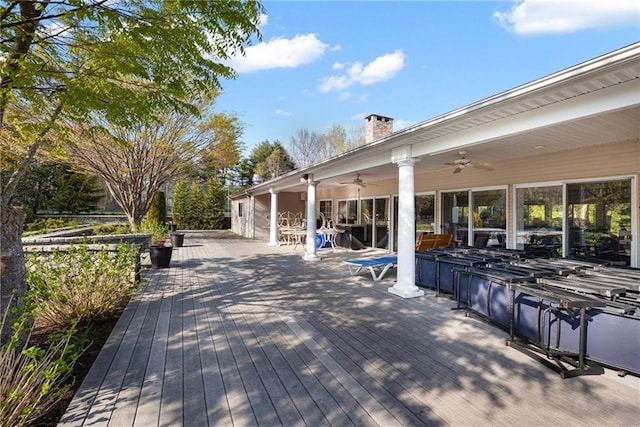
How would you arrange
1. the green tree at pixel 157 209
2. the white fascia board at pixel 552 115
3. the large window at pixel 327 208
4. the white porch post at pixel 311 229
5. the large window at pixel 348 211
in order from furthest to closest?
the green tree at pixel 157 209 < the large window at pixel 327 208 < the large window at pixel 348 211 < the white porch post at pixel 311 229 < the white fascia board at pixel 552 115

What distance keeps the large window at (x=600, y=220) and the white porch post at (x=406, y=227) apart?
9.89 ft

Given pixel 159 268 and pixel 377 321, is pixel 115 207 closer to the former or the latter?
pixel 159 268

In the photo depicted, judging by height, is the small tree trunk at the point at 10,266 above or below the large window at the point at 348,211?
below

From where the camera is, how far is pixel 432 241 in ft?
25.7

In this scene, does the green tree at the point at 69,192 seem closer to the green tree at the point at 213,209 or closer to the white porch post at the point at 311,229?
the green tree at the point at 213,209

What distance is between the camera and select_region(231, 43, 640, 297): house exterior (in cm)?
311

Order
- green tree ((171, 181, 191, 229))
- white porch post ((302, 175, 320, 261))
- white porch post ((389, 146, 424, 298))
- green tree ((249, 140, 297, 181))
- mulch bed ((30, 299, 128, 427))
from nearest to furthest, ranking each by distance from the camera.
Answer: mulch bed ((30, 299, 128, 427)) → white porch post ((389, 146, 424, 298)) → white porch post ((302, 175, 320, 261)) → green tree ((171, 181, 191, 229)) → green tree ((249, 140, 297, 181))

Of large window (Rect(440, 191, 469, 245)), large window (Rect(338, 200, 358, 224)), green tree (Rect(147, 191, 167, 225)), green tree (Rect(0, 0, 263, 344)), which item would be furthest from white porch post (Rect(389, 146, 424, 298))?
green tree (Rect(147, 191, 167, 225))

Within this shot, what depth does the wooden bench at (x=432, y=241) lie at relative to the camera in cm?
769

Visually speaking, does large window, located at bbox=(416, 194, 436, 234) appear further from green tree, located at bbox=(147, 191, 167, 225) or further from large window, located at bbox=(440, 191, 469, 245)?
green tree, located at bbox=(147, 191, 167, 225)

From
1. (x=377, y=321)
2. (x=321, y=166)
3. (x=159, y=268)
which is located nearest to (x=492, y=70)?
(x=321, y=166)

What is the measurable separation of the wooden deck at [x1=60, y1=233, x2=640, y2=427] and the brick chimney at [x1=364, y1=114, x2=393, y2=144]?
5.86 metres

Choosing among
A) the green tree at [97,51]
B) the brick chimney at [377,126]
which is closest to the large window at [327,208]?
the brick chimney at [377,126]

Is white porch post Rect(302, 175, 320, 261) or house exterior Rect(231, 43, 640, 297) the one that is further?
white porch post Rect(302, 175, 320, 261)
